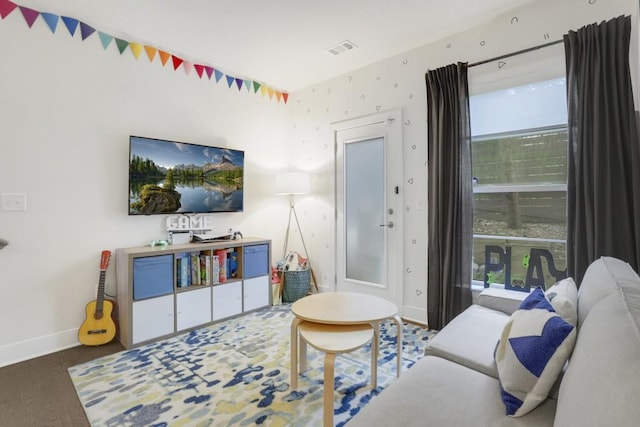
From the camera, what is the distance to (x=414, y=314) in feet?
10.2

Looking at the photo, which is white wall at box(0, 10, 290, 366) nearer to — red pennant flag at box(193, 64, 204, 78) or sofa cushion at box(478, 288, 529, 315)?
red pennant flag at box(193, 64, 204, 78)

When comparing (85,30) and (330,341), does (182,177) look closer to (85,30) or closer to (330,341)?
(85,30)

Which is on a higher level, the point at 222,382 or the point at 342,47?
the point at 342,47

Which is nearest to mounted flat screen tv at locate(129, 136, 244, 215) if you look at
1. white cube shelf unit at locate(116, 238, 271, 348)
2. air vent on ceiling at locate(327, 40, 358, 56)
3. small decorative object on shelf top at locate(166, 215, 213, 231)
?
small decorative object on shelf top at locate(166, 215, 213, 231)

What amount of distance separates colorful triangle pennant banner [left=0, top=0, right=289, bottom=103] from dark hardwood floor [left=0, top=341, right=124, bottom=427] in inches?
98.9

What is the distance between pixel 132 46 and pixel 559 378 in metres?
3.75

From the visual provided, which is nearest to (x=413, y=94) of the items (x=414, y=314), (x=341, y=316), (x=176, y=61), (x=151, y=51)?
(x=414, y=314)

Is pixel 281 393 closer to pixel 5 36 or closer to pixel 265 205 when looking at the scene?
pixel 265 205

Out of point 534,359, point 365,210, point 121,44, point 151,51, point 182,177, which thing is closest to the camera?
point 534,359

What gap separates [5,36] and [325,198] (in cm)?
306

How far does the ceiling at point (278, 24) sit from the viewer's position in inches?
95.6

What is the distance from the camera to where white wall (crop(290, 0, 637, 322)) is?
2.35 m

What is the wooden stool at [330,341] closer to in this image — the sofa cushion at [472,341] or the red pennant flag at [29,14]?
the sofa cushion at [472,341]

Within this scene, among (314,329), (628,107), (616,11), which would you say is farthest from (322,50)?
(314,329)
